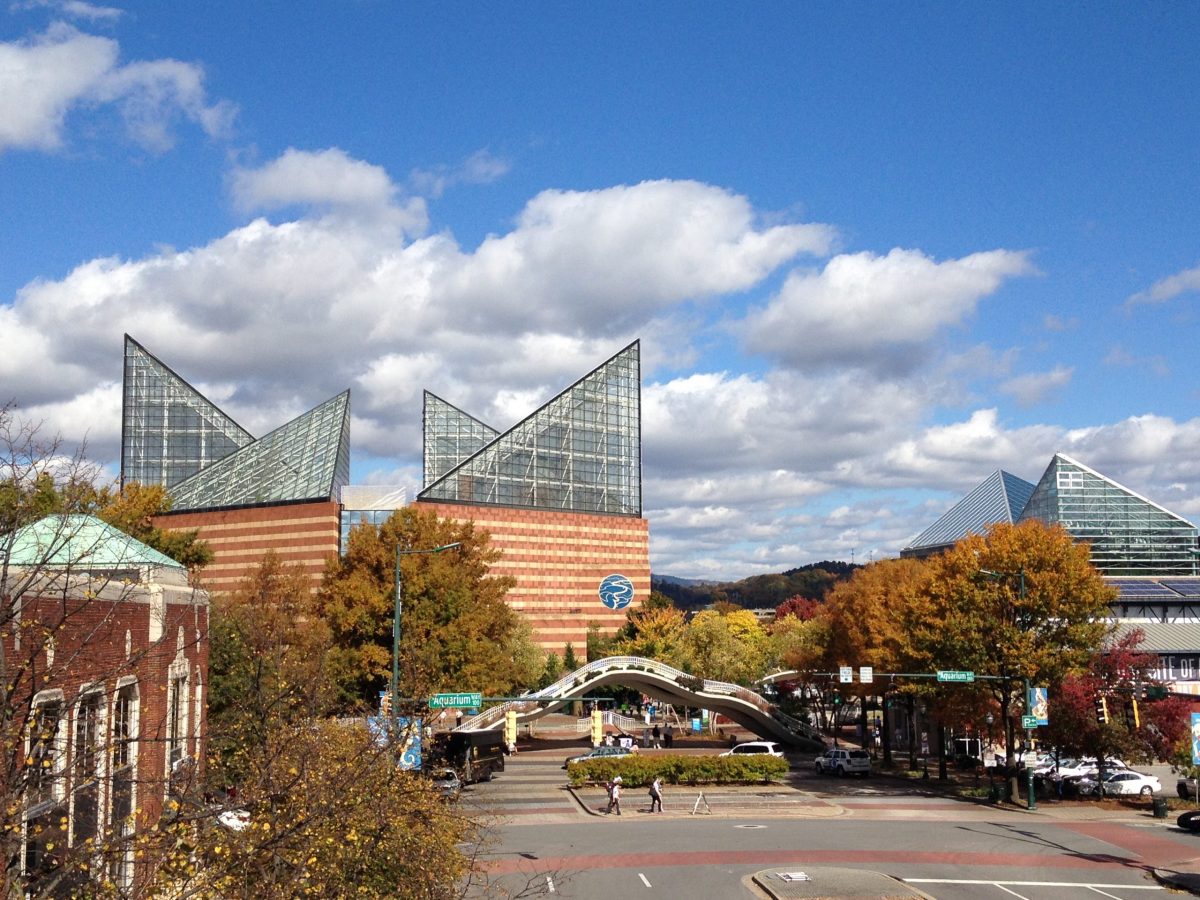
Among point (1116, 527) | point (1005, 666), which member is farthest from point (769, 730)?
point (1116, 527)

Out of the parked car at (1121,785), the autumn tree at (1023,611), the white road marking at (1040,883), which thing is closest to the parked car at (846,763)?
the autumn tree at (1023,611)

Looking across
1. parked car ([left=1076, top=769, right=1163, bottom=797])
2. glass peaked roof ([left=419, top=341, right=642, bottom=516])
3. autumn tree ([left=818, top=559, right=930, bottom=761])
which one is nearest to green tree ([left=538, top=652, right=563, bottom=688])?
glass peaked roof ([left=419, top=341, right=642, bottom=516])

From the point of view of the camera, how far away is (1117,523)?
13712 cm

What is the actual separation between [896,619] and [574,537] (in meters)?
53.7

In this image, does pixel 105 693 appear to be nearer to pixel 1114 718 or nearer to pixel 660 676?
pixel 1114 718

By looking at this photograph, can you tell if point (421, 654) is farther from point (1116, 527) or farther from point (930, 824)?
point (1116, 527)

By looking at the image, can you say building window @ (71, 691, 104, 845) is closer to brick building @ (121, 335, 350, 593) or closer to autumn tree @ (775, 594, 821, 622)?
brick building @ (121, 335, 350, 593)

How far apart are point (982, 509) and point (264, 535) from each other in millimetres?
127728

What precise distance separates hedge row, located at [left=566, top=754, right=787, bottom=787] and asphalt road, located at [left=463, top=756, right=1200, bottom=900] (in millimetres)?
4422

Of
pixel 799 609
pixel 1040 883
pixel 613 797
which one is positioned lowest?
pixel 613 797

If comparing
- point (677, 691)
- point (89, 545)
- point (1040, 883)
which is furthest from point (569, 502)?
point (89, 545)

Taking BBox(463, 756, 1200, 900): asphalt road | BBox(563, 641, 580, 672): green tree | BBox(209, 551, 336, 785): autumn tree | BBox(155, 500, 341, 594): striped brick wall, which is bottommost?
BBox(463, 756, 1200, 900): asphalt road

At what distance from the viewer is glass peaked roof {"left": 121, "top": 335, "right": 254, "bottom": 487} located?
116 meters

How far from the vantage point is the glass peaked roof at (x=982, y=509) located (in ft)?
570
